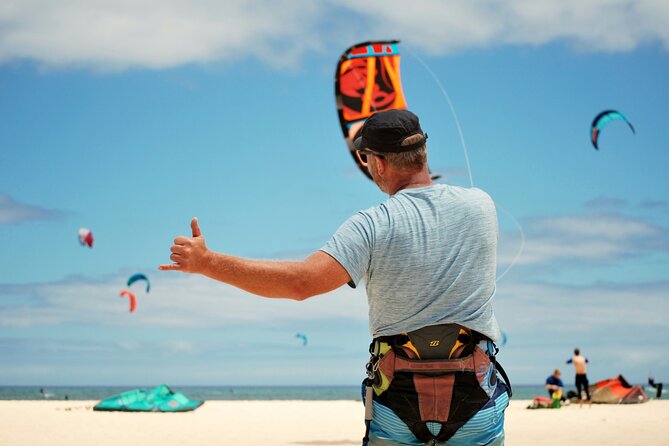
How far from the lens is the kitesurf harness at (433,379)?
1.98 metres

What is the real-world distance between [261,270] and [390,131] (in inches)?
19.8

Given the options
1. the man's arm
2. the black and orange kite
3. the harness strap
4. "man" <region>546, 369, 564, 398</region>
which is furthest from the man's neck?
"man" <region>546, 369, 564, 398</region>

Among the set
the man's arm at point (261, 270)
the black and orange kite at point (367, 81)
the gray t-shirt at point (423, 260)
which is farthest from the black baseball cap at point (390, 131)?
the black and orange kite at point (367, 81)

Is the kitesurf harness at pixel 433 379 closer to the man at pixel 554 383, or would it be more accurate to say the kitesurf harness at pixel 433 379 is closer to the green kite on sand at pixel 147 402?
A: the green kite on sand at pixel 147 402

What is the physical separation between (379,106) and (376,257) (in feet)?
27.3

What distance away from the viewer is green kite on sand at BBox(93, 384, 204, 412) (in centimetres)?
1351

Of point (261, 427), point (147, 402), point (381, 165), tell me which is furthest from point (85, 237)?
point (381, 165)

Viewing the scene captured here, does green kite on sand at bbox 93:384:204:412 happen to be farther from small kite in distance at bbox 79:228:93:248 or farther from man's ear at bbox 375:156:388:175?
man's ear at bbox 375:156:388:175

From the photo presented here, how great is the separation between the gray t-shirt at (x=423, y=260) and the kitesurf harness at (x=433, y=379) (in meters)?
0.04

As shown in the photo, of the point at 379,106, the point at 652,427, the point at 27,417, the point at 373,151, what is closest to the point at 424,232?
the point at 373,151

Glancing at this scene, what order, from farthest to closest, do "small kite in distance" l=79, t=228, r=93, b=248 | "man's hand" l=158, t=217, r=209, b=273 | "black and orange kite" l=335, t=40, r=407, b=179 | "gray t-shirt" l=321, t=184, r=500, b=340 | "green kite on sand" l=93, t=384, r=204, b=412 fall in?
"small kite in distance" l=79, t=228, r=93, b=248 < "green kite on sand" l=93, t=384, r=204, b=412 < "black and orange kite" l=335, t=40, r=407, b=179 < "gray t-shirt" l=321, t=184, r=500, b=340 < "man's hand" l=158, t=217, r=209, b=273

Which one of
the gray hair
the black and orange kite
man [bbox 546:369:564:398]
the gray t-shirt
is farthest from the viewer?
man [bbox 546:369:564:398]

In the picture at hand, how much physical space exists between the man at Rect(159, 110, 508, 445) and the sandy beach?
7374mm

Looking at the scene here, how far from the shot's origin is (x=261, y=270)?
6.04 ft
